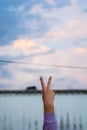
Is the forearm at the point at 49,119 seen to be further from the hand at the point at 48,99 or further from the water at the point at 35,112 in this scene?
the water at the point at 35,112

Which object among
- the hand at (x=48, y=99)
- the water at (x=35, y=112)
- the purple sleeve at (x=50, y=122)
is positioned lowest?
the purple sleeve at (x=50, y=122)

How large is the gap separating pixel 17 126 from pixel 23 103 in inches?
35.1

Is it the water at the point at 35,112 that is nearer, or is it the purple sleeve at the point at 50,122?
the purple sleeve at the point at 50,122

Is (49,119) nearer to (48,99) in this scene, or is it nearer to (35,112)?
(48,99)

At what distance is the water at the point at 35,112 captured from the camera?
10.7 metres

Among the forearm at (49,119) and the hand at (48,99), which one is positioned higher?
the hand at (48,99)

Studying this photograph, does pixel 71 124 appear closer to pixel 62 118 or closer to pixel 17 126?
pixel 62 118

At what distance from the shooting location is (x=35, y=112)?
10938 mm

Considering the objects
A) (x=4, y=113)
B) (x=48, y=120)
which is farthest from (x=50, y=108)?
(x=4, y=113)

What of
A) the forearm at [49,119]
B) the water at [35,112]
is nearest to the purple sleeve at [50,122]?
the forearm at [49,119]

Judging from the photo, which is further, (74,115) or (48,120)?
(74,115)

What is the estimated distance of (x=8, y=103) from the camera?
11.1 m

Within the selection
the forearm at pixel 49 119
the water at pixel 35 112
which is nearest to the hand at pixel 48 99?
the forearm at pixel 49 119

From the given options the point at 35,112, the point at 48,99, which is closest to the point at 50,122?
the point at 48,99
